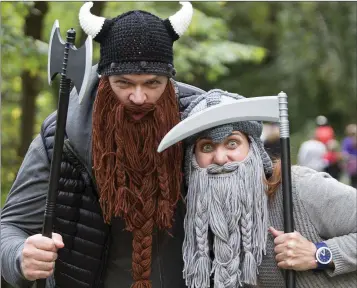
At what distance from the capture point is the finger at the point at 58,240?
10.7 feet

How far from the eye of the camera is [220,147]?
10.7ft

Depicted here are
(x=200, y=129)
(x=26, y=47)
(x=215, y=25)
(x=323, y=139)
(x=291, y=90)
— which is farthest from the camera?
(x=291, y=90)

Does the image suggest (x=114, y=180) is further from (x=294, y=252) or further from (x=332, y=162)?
(x=332, y=162)

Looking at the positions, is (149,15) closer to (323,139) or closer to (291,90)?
(323,139)

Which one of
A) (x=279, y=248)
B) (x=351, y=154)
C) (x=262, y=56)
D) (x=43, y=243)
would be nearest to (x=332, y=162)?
(x=351, y=154)

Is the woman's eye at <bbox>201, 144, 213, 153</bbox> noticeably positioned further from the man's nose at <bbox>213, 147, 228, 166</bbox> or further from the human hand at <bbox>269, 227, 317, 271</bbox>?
the human hand at <bbox>269, 227, 317, 271</bbox>

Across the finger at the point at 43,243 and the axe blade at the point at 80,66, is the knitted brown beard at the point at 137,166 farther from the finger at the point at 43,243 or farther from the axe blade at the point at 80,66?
the finger at the point at 43,243

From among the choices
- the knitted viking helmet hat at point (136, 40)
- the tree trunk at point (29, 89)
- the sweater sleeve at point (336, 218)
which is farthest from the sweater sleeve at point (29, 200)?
the tree trunk at point (29, 89)

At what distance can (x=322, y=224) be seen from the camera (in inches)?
131

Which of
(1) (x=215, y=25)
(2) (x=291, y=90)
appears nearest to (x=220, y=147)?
(1) (x=215, y=25)

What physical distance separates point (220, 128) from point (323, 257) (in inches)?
25.1

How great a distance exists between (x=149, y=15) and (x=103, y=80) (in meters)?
0.33

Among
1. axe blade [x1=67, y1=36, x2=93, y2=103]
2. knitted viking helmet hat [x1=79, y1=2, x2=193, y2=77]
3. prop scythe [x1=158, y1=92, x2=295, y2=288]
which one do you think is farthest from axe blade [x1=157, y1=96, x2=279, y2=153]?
axe blade [x1=67, y1=36, x2=93, y2=103]

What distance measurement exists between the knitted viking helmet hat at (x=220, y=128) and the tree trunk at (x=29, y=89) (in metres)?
4.09
